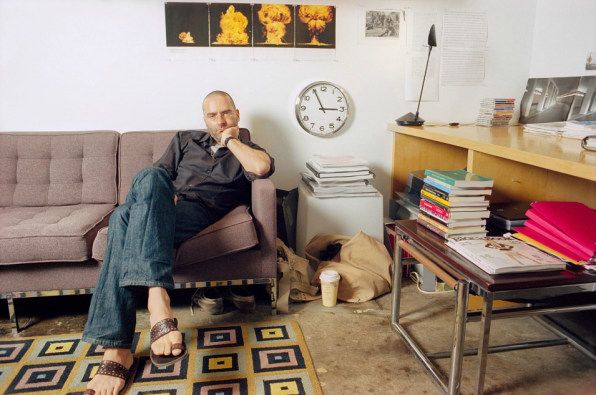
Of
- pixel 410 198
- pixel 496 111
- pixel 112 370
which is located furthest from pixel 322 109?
pixel 112 370

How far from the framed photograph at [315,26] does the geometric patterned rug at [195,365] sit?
1.63m

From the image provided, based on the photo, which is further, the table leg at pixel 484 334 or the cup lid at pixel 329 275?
the cup lid at pixel 329 275

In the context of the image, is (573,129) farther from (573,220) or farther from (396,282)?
(396,282)

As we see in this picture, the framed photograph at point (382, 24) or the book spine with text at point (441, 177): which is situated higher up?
the framed photograph at point (382, 24)

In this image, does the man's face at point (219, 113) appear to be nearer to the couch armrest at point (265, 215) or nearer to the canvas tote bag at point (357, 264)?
the couch armrest at point (265, 215)

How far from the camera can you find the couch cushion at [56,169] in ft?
7.76

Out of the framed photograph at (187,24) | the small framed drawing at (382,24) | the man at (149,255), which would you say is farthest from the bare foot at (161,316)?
the small framed drawing at (382,24)

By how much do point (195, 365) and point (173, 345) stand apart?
0.32m

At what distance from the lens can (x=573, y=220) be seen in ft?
4.80

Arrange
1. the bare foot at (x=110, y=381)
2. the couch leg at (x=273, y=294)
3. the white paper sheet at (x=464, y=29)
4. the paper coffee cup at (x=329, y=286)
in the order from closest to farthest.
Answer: the bare foot at (x=110, y=381)
the couch leg at (x=273, y=294)
the paper coffee cup at (x=329, y=286)
the white paper sheet at (x=464, y=29)

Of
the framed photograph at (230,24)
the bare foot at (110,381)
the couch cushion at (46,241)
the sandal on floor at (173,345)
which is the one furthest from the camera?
the framed photograph at (230,24)

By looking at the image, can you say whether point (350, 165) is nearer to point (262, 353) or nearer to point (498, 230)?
point (498, 230)

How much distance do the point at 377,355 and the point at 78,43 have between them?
2.21 metres

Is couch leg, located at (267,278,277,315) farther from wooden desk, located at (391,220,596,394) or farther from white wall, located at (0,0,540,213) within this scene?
white wall, located at (0,0,540,213)
